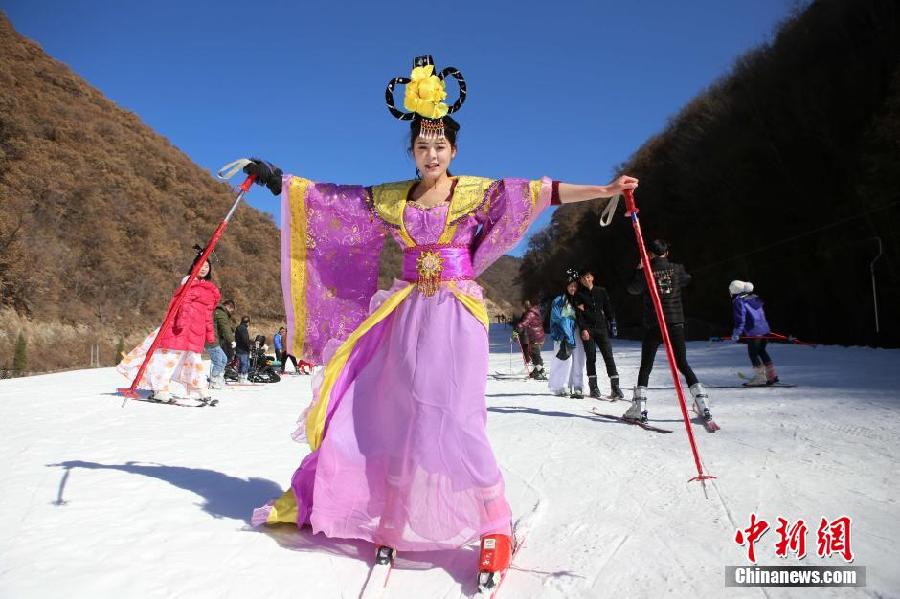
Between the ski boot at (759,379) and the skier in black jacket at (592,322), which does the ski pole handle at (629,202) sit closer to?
the skier in black jacket at (592,322)

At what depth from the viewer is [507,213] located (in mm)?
3318

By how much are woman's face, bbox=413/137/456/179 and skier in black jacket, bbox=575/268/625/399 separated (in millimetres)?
6032

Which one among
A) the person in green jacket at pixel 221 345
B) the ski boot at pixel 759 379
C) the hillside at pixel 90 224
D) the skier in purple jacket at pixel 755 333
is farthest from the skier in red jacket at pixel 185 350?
the hillside at pixel 90 224

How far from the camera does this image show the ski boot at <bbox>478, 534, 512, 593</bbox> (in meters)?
2.51

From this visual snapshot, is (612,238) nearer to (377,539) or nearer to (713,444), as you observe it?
(713,444)

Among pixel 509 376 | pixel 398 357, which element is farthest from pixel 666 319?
pixel 509 376

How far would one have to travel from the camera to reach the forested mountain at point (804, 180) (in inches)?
688

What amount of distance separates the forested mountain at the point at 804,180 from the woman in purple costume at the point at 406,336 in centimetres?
1725

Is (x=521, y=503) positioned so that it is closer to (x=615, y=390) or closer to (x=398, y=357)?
(x=398, y=357)

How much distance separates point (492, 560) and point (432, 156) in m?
2.12

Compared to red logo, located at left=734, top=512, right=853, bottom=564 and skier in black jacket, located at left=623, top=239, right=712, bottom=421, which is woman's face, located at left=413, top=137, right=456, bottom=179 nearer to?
red logo, located at left=734, top=512, right=853, bottom=564

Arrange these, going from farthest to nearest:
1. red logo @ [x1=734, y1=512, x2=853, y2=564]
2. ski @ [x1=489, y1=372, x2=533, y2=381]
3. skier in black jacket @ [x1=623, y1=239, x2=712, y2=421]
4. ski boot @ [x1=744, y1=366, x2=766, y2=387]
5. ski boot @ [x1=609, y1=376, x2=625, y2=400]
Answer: ski @ [x1=489, y1=372, x2=533, y2=381], ski boot @ [x1=744, y1=366, x2=766, y2=387], ski boot @ [x1=609, y1=376, x2=625, y2=400], skier in black jacket @ [x1=623, y1=239, x2=712, y2=421], red logo @ [x1=734, y1=512, x2=853, y2=564]

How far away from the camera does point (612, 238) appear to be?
1671 inches

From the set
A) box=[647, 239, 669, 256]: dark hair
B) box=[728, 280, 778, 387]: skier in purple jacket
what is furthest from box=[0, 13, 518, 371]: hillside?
box=[728, 280, 778, 387]: skier in purple jacket
